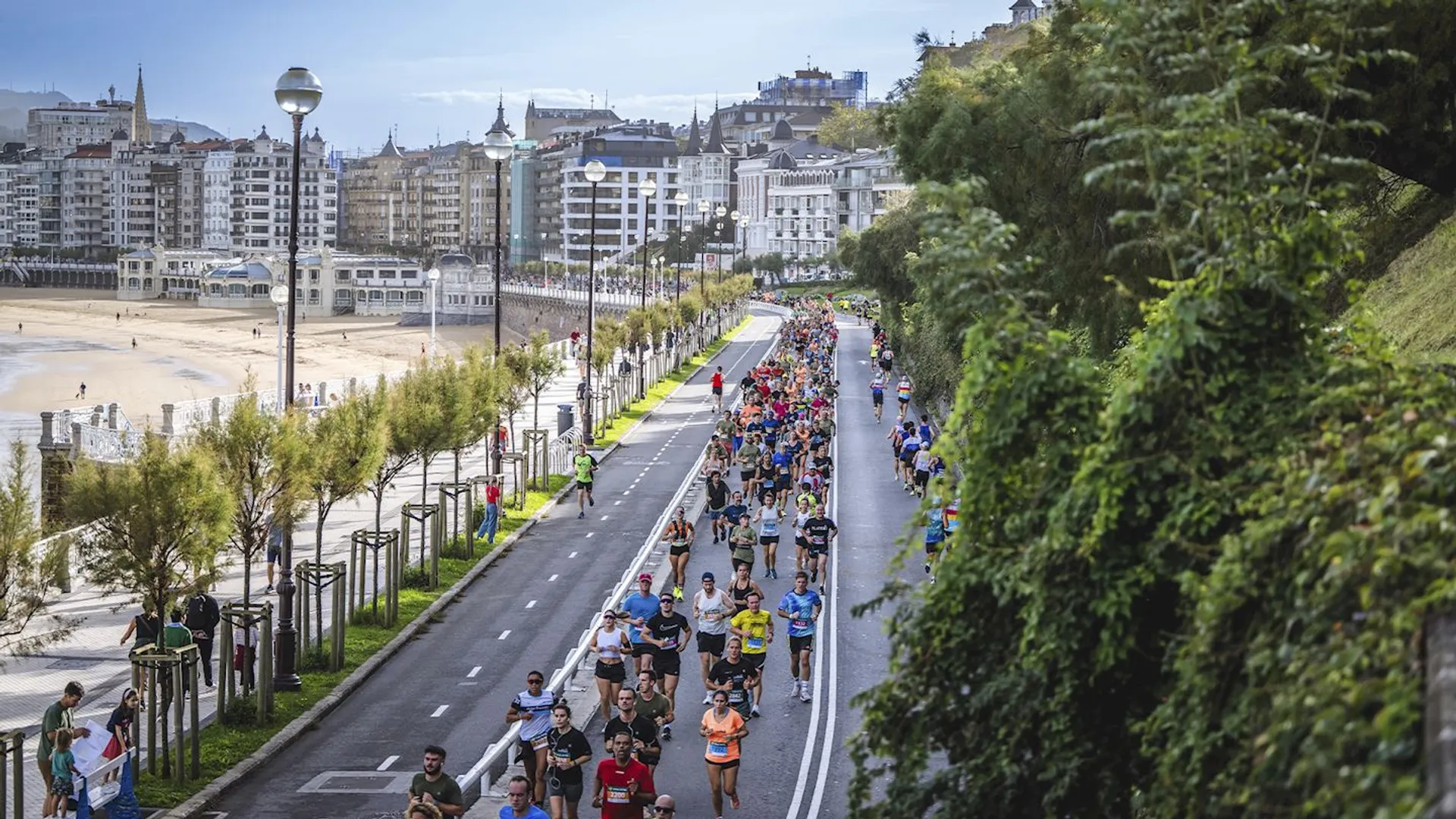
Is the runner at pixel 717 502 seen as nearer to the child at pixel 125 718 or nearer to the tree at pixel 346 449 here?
the tree at pixel 346 449

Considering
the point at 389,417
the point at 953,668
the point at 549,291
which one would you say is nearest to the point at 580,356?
the point at 389,417

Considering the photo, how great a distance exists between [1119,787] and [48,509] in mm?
33261

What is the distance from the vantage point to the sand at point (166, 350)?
9112 cm

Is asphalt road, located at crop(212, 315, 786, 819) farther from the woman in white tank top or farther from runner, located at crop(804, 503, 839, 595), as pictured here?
runner, located at crop(804, 503, 839, 595)

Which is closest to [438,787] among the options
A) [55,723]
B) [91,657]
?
[55,723]

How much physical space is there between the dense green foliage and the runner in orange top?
6845mm

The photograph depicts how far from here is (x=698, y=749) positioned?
62.7 feet

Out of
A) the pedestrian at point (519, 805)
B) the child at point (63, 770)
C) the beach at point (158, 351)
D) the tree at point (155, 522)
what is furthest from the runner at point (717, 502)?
the pedestrian at point (519, 805)

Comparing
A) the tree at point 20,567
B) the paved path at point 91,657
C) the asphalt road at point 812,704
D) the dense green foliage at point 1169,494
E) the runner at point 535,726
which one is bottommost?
the paved path at point 91,657

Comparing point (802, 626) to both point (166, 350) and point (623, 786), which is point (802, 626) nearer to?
point (623, 786)

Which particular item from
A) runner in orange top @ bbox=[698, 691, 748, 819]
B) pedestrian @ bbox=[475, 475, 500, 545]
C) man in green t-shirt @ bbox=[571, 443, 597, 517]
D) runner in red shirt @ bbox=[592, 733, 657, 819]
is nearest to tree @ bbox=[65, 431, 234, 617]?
runner in orange top @ bbox=[698, 691, 748, 819]

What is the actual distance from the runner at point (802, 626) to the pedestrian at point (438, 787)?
6995mm

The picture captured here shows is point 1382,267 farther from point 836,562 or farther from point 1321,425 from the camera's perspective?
point 1321,425

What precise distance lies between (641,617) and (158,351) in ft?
361
